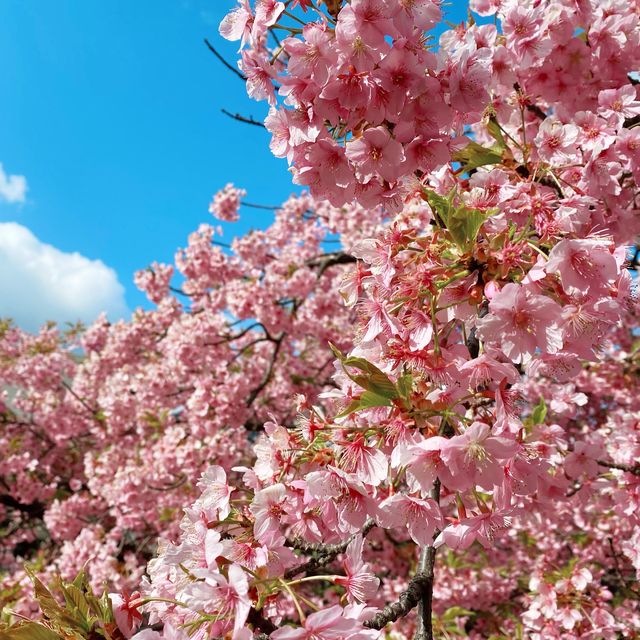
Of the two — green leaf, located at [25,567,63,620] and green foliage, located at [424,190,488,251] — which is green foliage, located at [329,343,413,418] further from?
green leaf, located at [25,567,63,620]

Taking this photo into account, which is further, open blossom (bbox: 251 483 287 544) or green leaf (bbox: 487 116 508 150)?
green leaf (bbox: 487 116 508 150)

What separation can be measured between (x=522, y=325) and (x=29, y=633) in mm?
1418

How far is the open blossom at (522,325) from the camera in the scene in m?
1.27

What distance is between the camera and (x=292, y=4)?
5.01ft

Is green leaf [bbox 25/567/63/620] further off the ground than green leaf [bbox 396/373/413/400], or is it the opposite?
green leaf [bbox 396/373/413/400]

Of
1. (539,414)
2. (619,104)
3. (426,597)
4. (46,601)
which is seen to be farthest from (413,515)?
(619,104)

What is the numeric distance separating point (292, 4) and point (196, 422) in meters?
5.48

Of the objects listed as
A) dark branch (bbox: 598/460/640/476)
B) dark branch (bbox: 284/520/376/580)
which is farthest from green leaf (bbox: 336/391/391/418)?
dark branch (bbox: 598/460/640/476)

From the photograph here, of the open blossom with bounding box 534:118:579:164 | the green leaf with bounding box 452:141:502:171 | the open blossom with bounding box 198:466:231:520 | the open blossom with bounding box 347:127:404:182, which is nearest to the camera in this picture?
the open blossom with bounding box 198:466:231:520

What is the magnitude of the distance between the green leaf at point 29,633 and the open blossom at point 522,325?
128cm

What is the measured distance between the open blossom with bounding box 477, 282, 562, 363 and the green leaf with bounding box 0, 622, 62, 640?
4.21 feet

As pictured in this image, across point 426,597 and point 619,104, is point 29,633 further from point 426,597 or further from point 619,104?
point 619,104

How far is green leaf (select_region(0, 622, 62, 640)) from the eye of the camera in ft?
3.57

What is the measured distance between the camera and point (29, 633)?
111cm
